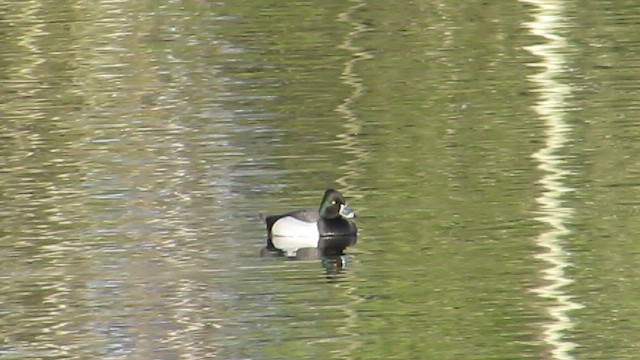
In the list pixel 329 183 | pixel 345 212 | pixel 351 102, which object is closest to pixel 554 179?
pixel 329 183

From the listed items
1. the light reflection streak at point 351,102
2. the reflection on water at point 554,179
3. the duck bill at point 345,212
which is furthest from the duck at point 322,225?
the reflection on water at point 554,179

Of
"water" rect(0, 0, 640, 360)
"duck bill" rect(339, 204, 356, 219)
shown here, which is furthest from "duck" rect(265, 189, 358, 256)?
"water" rect(0, 0, 640, 360)

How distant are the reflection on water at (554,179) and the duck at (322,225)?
1.67 metres

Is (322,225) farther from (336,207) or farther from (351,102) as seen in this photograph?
(351,102)

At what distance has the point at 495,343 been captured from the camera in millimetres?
14172

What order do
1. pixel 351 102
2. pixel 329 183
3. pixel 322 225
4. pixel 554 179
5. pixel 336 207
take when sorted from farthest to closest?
pixel 351 102, pixel 329 183, pixel 554 179, pixel 322 225, pixel 336 207

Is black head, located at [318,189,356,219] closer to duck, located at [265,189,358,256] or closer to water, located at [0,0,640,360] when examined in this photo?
duck, located at [265,189,358,256]

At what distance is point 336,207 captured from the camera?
17828mm

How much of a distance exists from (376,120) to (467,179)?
4.03 meters

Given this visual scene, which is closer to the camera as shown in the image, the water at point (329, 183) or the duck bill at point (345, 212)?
the water at point (329, 183)

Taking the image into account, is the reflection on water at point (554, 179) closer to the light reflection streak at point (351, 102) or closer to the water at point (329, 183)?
the water at point (329, 183)

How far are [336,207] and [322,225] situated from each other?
320mm

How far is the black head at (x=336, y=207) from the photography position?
58.5 ft

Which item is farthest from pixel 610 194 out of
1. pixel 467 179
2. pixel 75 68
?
pixel 75 68
